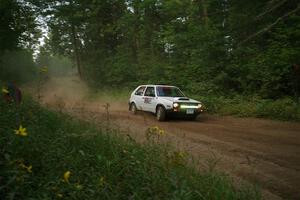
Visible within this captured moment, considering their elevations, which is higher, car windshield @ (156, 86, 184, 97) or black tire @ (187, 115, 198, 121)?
car windshield @ (156, 86, 184, 97)

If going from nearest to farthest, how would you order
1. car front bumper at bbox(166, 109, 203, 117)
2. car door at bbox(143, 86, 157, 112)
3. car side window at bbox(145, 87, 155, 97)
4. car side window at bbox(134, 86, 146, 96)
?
car front bumper at bbox(166, 109, 203, 117)
car door at bbox(143, 86, 157, 112)
car side window at bbox(145, 87, 155, 97)
car side window at bbox(134, 86, 146, 96)

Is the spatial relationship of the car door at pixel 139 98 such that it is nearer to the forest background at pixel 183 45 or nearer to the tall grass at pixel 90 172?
the forest background at pixel 183 45

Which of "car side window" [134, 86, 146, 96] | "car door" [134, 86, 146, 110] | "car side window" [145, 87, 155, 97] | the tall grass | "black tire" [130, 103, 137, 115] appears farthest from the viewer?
"black tire" [130, 103, 137, 115]

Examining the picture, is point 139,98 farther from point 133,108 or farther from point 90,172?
point 90,172

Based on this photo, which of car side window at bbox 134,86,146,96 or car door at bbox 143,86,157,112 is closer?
car door at bbox 143,86,157,112

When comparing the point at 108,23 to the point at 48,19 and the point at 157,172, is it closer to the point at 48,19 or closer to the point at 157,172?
the point at 48,19

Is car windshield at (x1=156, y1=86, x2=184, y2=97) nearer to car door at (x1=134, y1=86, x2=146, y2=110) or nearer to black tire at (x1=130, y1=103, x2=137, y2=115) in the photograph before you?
car door at (x1=134, y1=86, x2=146, y2=110)

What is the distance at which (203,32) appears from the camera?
21.2 m

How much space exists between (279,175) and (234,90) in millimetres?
13486

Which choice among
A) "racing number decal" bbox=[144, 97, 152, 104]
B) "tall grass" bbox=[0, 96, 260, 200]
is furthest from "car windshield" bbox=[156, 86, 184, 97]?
"tall grass" bbox=[0, 96, 260, 200]

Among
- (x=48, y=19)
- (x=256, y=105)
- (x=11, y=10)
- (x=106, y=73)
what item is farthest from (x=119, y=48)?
(x=256, y=105)

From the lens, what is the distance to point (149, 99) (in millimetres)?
15625

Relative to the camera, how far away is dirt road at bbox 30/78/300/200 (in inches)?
239

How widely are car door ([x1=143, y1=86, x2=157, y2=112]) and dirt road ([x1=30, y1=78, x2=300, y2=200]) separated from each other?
2.08 feet
